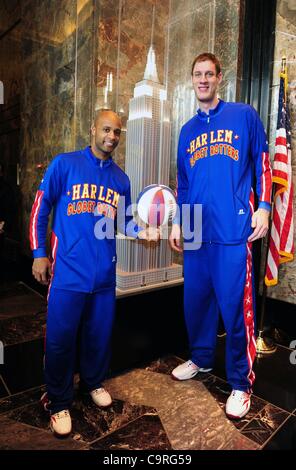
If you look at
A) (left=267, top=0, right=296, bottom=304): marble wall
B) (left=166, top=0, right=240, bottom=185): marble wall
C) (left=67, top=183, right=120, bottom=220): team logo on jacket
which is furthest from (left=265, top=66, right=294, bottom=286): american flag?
(left=67, top=183, right=120, bottom=220): team logo on jacket

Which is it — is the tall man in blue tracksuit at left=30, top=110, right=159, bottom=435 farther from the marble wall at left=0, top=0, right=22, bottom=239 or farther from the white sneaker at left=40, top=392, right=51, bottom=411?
the marble wall at left=0, top=0, right=22, bottom=239

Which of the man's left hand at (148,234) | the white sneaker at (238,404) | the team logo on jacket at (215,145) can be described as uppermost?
the team logo on jacket at (215,145)

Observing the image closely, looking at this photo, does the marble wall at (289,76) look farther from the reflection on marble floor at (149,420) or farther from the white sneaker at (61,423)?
the white sneaker at (61,423)

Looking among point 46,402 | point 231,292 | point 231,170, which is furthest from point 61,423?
point 231,170

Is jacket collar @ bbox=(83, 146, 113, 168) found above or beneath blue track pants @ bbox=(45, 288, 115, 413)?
above

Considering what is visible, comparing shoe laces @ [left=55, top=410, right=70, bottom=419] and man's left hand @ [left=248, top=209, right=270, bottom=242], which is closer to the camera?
shoe laces @ [left=55, top=410, right=70, bottom=419]

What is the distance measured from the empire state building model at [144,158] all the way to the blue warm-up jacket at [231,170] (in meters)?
0.71

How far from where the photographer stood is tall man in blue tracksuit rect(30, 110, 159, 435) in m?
1.78

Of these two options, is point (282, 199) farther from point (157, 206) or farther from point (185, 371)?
point (185, 371)

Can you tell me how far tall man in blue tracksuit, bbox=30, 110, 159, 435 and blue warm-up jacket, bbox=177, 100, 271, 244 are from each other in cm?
61

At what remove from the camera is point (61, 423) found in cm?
179

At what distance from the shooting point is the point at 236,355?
2078mm

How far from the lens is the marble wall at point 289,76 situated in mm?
3055

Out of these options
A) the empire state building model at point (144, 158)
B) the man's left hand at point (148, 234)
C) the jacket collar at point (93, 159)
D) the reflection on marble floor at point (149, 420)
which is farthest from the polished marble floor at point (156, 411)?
the jacket collar at point (93, 159)
